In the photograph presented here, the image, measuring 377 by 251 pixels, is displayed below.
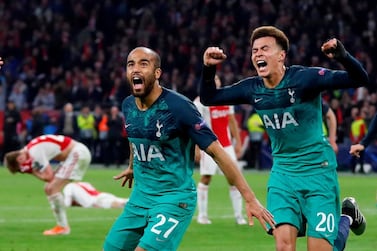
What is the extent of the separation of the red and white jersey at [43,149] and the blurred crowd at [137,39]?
1751 centimetres

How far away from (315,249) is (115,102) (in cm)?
2706

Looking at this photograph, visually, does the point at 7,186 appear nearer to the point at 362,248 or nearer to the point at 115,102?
the point at 115,102

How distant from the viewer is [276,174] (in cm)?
955

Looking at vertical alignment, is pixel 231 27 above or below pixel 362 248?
above

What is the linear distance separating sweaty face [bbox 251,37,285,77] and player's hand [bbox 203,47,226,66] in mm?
566

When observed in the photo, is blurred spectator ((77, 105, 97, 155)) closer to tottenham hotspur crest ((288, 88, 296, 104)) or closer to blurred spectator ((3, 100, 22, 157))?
blurred spectator ((3, 100, 22, 157))

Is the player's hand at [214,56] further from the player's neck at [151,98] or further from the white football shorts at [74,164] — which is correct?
the white football shorts at [74,164]

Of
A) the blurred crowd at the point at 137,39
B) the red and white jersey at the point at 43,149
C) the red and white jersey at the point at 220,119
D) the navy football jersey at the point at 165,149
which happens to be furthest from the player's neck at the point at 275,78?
the blurred crowd at the point at 137,39

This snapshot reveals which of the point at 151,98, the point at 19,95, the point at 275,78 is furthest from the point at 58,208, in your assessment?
the point at 19,95

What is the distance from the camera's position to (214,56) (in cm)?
898

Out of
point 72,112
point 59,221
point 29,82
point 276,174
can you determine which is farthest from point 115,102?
point 276,174

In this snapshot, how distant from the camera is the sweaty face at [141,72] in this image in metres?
8.74

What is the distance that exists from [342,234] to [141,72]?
2908 mm

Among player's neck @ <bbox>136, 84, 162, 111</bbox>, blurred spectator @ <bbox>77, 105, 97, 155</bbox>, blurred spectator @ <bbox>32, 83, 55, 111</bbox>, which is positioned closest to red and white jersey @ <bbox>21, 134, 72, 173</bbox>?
player's neck @ <bbox>136, 84, 162, 111</bbox>
